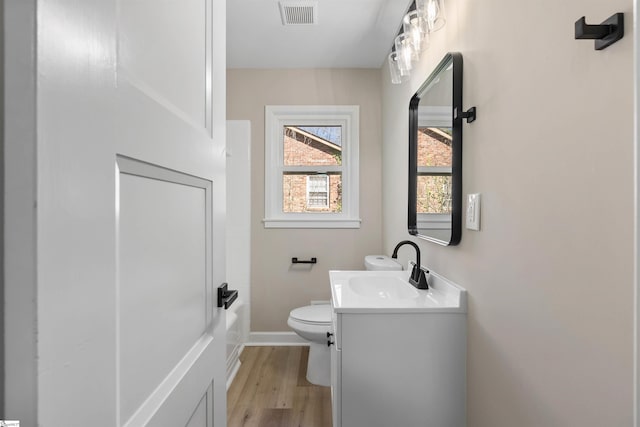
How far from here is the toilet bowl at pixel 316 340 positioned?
2135 millimetres

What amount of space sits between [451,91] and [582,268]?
91 cm

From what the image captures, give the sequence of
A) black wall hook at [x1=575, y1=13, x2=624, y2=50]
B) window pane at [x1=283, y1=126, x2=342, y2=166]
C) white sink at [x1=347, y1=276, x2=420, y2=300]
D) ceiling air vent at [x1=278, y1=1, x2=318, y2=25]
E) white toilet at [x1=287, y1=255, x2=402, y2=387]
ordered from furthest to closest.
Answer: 1. window pane at [x1=283, y1=126, x2=342, y2=166]
2. white toilet at [x1=287, y1=255, x2=402, y2=387]
3. ceiling air vent at [x1=278, y1=1, x2=318, y2=25]
4. white sink at [x1=347, y1=276, x2=420, y2=300]
5. black wall hook at [x1=575, y1=13, x2=624, y2=50]

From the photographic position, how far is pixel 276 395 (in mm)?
2090

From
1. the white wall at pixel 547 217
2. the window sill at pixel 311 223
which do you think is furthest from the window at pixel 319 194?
the white wall at pixel 547 217

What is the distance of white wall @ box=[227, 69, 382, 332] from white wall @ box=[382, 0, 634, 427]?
1.53 m

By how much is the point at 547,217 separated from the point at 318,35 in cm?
204

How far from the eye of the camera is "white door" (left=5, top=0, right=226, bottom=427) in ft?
0.99

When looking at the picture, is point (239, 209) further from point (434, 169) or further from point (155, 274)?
point (155, 274)

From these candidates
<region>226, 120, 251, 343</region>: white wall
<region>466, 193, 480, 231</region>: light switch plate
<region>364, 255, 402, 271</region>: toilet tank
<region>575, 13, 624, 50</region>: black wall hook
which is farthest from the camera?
<region>226, 120, 251, 343</region>: white wall

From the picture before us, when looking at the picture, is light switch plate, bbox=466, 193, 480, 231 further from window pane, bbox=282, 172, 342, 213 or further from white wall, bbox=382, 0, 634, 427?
window pane, bbox=282, 172, 342, 213

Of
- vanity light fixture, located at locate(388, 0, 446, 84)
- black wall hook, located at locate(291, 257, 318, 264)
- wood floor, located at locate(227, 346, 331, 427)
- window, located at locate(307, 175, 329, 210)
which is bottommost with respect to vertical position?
wood floor, located at locate(227, 346, 331, 427)

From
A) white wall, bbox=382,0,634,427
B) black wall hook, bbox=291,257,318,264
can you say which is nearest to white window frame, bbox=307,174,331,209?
black wall hook, bbox=291,257,318,264

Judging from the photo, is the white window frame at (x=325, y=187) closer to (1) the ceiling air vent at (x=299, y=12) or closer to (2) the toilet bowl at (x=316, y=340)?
(2) the toilet bowl at (x=316, y=340)

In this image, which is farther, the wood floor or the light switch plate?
the wood floor
